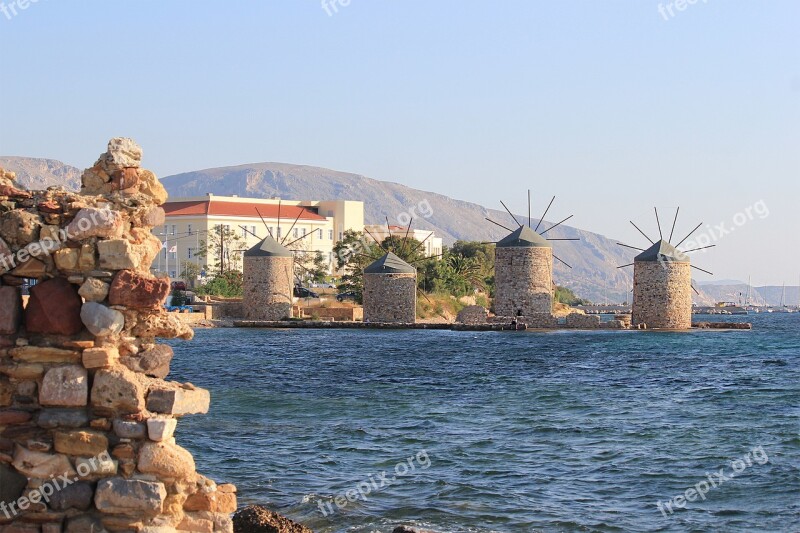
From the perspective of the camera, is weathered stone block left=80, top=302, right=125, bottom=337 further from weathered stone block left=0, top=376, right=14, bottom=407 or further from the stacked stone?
weathered stone block left=0, top=376, right=14, bottom=407

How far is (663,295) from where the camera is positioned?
5284 centimetres

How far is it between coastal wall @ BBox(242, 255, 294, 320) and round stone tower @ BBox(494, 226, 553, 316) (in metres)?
11.5

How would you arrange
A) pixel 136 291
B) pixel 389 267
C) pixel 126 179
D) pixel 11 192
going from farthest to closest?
pixel 389 267 < pixel 126 179 < pixel 11 192 < pixel 136 291

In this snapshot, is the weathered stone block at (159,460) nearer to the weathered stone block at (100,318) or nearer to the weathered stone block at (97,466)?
the weathered stone block at (97,466)

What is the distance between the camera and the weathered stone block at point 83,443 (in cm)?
537

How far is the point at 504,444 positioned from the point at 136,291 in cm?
823

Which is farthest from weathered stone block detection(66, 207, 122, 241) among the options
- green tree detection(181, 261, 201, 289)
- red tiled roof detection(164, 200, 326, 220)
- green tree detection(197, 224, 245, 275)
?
red tiled roof detection(164, 200, 326, 220)

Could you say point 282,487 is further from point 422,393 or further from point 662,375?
point 662,375

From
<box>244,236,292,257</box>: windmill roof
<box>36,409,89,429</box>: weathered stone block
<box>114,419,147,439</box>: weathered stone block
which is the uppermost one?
<box>244,236,292,257</box>: windmill roof

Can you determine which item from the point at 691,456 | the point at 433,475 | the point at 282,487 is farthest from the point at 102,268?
the point at 691,456

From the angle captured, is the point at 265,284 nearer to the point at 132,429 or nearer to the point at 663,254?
the point at 663,254

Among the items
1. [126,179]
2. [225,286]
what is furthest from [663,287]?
[126,179]

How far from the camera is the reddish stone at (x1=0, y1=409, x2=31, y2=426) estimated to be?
541cm

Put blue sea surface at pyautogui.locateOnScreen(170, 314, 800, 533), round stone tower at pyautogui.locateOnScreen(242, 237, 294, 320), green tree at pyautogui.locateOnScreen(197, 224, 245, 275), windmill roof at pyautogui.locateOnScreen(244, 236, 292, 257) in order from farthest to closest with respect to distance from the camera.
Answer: green tree at pyautogui.locateOnScreen(197, 224, 245, 275) → windmill roof at pyautogui.locateOnScreen(244, 236, 292, 257) → round stone tower at pyautogui.locateOnScreen(242, 237, 294, 320) → blue sea surface at pyautogui.locateOnScreen(170, 314, 800, 533)
